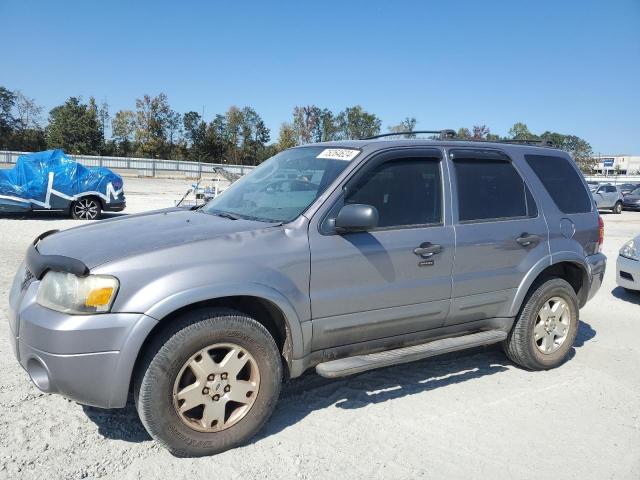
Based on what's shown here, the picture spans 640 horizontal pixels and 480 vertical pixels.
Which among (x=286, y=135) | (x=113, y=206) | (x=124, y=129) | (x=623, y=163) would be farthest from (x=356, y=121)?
(x=623, y=163)

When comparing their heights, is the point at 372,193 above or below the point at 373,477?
above

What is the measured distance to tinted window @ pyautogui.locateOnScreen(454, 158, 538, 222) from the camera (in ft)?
13.5

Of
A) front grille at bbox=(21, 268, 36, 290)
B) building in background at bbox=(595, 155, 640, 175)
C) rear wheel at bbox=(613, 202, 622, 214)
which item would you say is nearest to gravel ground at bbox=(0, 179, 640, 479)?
front grille at bbox=(21, 268, 36, 290)

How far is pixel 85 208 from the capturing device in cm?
1485

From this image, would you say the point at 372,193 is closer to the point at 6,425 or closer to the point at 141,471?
the point at 141,471

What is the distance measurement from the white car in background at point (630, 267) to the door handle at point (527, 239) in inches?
152

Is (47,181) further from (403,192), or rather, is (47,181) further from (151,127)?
(151,127)

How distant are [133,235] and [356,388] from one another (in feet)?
6.75

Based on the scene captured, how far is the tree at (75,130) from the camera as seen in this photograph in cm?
5744

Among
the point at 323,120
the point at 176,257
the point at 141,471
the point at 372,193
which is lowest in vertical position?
the point at 141,471

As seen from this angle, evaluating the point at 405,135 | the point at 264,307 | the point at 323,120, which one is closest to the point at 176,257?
the point at 264,307

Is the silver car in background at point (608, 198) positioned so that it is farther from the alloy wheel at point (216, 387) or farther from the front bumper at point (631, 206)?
the alloy wheel at point (216, 387)

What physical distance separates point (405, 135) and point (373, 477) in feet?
10.5

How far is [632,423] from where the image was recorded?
371 cm
